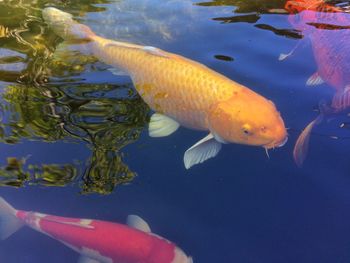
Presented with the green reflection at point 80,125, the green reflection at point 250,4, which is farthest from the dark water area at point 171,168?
the green reflection at point 250,4

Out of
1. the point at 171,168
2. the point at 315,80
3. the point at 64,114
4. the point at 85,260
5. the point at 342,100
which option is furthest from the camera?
the point at 315,80

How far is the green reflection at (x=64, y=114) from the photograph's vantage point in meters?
2.73

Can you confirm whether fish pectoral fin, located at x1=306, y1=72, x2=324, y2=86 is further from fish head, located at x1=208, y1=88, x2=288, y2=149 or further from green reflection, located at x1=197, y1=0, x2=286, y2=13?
green reflection, located at x1=197, y1=0, x2=286, y2=13

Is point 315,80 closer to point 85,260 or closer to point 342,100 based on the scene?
point 342,100

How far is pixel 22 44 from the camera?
4.28 m

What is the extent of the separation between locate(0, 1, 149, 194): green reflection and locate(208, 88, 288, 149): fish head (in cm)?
59

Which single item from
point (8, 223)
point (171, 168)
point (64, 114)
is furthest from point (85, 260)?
point (64, 114)

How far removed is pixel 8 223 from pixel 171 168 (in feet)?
3.37

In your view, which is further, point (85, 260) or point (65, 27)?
point (65, 27)

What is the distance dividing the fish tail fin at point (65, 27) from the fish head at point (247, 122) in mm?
1712

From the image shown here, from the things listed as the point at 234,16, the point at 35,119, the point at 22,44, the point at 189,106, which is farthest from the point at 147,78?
the point at 234,16

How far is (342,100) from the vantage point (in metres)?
3.04

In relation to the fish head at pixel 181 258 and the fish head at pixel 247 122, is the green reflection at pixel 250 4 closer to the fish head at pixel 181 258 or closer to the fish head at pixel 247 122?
the fish head at pixel 247 122

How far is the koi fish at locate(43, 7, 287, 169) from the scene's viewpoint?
2.65 meters
